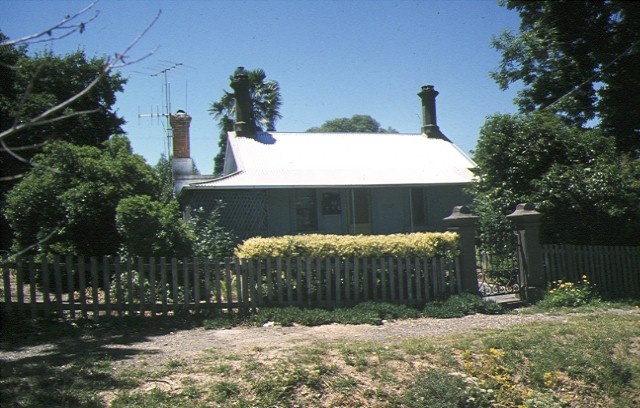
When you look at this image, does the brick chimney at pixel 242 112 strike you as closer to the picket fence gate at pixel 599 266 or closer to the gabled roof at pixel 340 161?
the gabled roof at pixel 340 161

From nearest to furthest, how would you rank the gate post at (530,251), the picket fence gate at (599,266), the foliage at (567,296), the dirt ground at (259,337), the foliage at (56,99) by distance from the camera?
the dirt ground at (259,337), the foliage at (567,296), the gate post at (530,251), the picket fence gate at (599,266), the foliage at (56,99)


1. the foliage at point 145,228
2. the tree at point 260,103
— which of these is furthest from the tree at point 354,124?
the foliage at point 145,228

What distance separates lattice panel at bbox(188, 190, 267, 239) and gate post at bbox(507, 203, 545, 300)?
8.30 metres

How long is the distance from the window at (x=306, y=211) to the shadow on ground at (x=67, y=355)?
987 cm

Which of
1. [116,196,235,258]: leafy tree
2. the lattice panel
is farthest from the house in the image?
[116,196,235,258]: leafy tree

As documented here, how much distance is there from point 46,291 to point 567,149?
1155 centimetres

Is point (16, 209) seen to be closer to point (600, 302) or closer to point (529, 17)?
point (600, 302)

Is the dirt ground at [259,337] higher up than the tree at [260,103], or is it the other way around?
the tree at [260,103]

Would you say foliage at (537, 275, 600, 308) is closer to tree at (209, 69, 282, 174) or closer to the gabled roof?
the gabled roof

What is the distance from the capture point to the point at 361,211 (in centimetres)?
2036

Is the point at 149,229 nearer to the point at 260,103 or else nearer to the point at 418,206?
the point at 418,206

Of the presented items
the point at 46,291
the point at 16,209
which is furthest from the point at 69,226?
the point at 46,291

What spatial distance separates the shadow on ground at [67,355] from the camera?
18.7ft

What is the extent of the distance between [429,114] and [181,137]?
10597 millimetres
